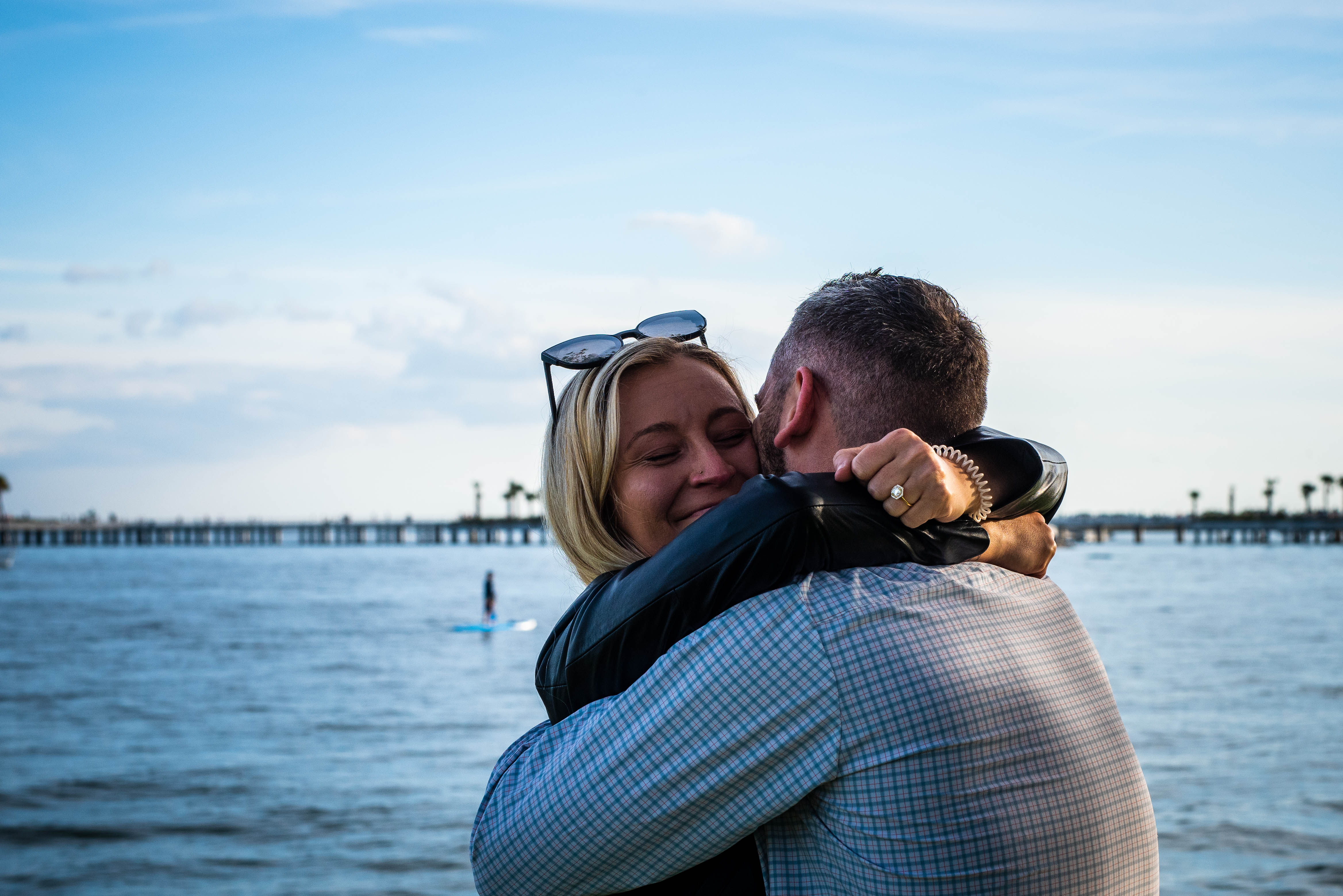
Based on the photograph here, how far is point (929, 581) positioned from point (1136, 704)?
66.6ft

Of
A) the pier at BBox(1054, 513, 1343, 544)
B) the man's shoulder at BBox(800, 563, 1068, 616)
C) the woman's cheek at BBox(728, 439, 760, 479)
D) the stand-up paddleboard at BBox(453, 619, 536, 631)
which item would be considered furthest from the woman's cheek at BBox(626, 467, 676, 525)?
the pier at BBox(1054, 513, 1343, 544)

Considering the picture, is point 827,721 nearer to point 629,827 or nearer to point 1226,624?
point 629,827

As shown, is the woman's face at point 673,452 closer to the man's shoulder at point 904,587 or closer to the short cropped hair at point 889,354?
the short cropped hair at point 889,354

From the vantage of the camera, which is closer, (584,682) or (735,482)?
(584,682)

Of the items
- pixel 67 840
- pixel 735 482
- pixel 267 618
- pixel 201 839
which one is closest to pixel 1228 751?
pixel 201 839

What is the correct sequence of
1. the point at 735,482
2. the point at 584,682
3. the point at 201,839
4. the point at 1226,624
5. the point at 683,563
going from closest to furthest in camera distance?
the point at 683,563
the point at 584,682
the point at 735,482
the point at 201,839
the point at 1226,624

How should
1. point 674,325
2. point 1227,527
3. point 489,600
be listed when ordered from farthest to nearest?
Result: point 1227,527 < point 489,600 < point 674,325

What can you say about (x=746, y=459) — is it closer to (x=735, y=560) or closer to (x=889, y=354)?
(x=889, y=354)

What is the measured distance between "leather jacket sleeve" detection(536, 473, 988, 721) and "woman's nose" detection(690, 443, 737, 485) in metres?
0.65

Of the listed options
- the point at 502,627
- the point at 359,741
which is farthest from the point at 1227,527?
the point at 359,741

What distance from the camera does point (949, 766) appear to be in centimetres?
135

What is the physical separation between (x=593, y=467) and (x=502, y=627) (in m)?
34.4

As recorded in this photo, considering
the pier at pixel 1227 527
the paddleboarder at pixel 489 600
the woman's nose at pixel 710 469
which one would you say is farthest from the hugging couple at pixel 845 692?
the pier at pixel 1227 527

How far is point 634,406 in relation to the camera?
2391mm
